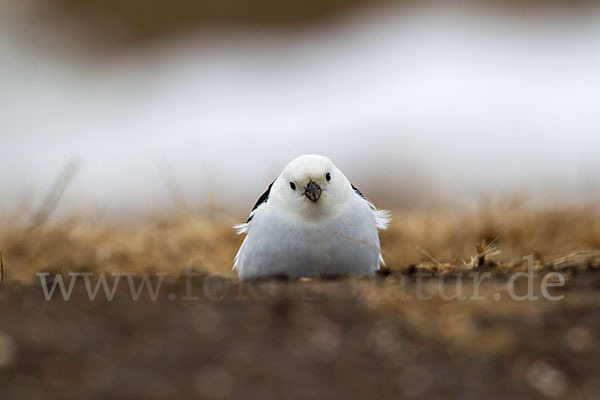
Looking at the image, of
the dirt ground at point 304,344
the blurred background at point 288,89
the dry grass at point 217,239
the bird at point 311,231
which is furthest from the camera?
the blurred background at point 288,89

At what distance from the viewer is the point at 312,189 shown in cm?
362

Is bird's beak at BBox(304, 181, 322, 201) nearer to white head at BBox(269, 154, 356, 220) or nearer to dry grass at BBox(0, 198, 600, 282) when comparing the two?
white head at BBox(269, 154, 356, 220)

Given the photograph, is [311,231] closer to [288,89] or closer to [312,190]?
[312,190]

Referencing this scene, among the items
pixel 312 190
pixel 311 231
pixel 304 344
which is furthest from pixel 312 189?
pixel 304 344

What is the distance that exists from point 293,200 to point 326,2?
13.9 metres

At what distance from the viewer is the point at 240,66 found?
1513 cm

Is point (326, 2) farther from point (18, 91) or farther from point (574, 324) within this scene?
point (574, 324)

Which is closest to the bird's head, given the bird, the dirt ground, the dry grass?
the bird

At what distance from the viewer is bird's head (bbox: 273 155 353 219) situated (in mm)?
3639

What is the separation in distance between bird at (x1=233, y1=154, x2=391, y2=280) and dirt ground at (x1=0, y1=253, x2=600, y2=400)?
2.63 feet

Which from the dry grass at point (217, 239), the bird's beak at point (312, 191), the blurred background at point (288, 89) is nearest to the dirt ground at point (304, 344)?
the bird's beak at point (312, 191)

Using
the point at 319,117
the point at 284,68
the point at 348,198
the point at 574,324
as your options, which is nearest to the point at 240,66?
the point at 284,68

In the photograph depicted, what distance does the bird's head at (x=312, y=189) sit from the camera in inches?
143

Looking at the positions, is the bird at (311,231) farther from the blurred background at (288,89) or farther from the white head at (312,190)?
the blurred background at (288,89)
